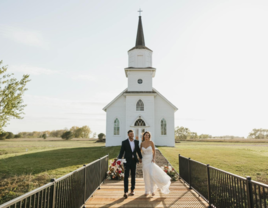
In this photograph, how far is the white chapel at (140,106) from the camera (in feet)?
84.0

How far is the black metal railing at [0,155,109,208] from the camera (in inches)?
118

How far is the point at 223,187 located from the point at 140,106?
2128 cm

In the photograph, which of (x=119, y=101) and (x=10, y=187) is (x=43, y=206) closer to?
(x=10, y=187)

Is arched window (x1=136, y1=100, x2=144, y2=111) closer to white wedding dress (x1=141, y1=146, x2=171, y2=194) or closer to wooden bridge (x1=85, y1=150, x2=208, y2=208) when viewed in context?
wooden bridge (x1=85, y1=150, x2=208, y2=208)

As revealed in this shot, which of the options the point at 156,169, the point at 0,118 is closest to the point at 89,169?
the point at 156,169

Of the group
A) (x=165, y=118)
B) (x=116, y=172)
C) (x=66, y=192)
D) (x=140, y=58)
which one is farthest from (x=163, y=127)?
(x=66, y=192)

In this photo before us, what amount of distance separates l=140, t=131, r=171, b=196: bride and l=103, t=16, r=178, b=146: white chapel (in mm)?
18903

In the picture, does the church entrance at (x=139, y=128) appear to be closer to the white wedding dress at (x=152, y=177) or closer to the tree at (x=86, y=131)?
the white wedding dress at (x=152, y=177)

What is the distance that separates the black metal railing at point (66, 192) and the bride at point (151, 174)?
67.2 inches

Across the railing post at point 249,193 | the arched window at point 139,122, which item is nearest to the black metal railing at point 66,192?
the railing post at point 249,193

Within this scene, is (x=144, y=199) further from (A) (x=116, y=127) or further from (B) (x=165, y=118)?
(B) (x=165, y=118)

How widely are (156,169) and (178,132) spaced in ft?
201

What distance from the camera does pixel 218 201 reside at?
475cm

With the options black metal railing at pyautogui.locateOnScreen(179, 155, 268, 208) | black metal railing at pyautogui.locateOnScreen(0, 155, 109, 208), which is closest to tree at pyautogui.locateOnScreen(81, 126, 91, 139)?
black metal railing at pyautogui.locateOnScreen(0, 155, 109, 208)
